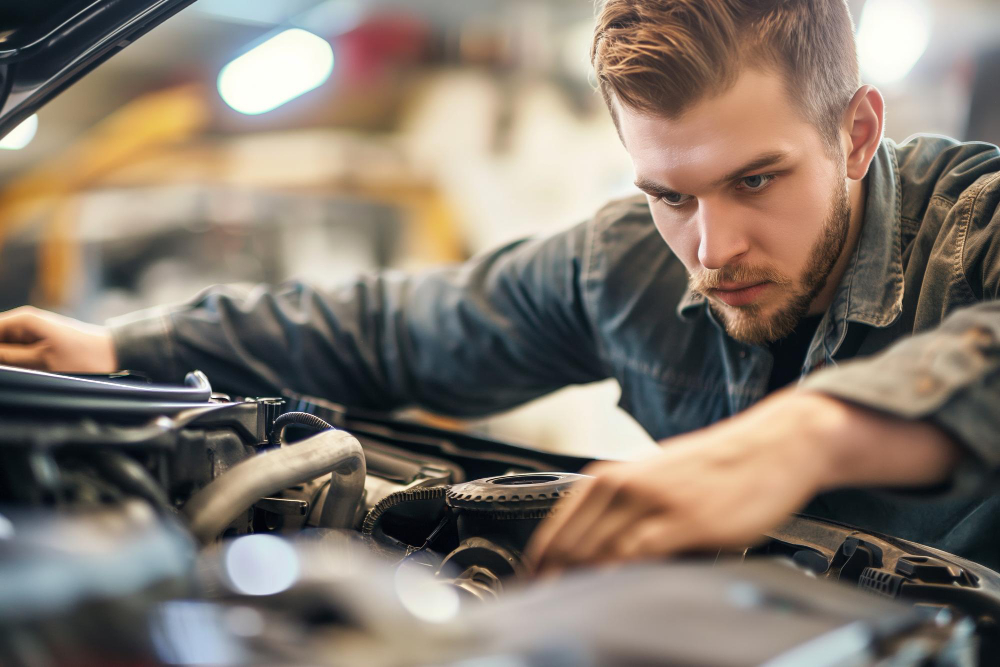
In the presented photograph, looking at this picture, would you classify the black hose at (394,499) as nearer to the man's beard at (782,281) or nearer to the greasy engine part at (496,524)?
the greasy engine part at (496,524)

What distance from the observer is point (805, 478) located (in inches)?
19.2

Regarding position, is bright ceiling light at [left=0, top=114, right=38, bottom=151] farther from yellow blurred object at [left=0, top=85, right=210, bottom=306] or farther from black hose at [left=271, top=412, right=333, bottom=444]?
yellow blurred object at [left=0, top=85, right=210, bottom=306]

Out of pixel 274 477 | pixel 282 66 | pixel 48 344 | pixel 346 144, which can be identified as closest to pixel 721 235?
pixel 274 477

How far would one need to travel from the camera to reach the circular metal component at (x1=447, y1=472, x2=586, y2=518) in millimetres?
605

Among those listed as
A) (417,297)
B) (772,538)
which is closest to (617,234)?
(417,297)

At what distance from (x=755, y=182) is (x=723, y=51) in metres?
0.15

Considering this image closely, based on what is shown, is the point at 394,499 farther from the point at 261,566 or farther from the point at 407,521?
the point at 261,566

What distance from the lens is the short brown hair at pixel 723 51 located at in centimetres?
83

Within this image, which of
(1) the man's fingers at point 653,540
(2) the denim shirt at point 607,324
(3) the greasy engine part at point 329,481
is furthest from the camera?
(2) the denim shirt at point 607,324

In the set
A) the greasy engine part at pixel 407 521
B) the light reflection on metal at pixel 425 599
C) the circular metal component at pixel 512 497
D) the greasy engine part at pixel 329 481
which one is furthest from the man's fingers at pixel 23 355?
the light reflection on metal at pixel 425 599

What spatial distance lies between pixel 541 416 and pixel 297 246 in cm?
139

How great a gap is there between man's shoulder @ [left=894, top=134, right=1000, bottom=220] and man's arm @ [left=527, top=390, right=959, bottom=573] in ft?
1.89

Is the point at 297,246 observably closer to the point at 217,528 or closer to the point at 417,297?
the point at 417,297

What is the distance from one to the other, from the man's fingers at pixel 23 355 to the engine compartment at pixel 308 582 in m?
0.54
